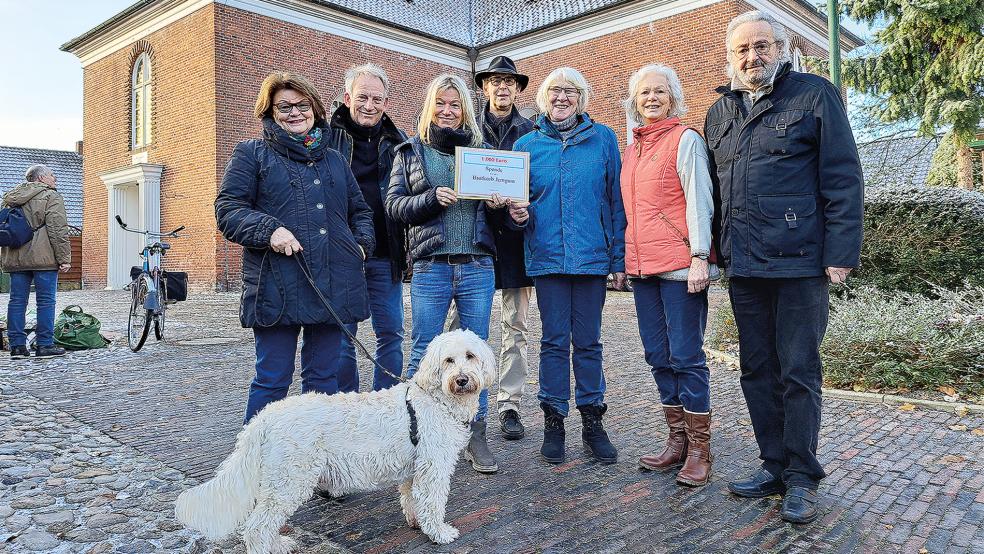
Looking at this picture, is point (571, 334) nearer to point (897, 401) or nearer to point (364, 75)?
point (364, 75)

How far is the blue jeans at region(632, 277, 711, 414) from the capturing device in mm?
3486

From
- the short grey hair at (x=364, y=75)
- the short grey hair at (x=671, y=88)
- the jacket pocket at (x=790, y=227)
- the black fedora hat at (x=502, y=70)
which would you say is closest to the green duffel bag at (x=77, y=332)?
the short grey hair at (x=364, y=75)

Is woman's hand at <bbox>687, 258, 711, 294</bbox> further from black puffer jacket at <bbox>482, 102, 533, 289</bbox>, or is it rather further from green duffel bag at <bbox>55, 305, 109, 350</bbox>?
green duffel bag at <bbox>55, 305, 109, 350</bbox>

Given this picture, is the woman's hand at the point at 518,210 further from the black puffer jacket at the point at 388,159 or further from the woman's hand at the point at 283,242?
the woman's hand at the point at 283,242

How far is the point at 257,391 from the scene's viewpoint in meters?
3.19

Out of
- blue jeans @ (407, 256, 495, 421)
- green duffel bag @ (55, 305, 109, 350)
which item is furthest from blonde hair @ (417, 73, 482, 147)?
green duffel bag @ (55, 305, 109, 350)

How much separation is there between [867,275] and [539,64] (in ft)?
45.2

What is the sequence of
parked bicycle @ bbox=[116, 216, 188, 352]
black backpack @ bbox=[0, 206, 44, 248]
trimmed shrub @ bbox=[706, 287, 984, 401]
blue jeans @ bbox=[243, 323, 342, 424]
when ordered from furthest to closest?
parked bicycle @ bbox=[116, 216, 188, 352] < black backpack @ bbox=[0, 206, 44, 248] < trimmed shrub @ bbox=[706, 287, 984, 401] < blue jeans @ bbox=[243, 323, 342, 424]

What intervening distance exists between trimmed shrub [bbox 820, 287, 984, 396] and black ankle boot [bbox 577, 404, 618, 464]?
3.13 metres

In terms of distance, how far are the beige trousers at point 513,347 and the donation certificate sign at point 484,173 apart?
92 cm

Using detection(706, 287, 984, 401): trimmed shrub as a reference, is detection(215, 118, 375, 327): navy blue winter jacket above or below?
above

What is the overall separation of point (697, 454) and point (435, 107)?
2525 mm

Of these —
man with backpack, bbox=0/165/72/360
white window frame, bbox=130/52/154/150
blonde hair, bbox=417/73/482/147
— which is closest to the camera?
blonde hair, bbox=417/73/482/147

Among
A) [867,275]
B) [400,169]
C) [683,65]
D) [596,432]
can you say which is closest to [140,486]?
[400,169]
